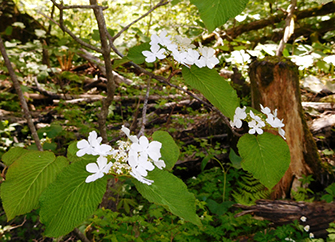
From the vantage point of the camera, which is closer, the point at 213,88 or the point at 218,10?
the point at 218,10

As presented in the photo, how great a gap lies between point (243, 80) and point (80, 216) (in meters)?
3.18

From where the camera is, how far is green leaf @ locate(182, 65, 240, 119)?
0.72 m

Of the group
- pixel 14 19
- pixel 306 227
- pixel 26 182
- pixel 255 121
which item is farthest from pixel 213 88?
pixel 14 19

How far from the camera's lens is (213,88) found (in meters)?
0.74

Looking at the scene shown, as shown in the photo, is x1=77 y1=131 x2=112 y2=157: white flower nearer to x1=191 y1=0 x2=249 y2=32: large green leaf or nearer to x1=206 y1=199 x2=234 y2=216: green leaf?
x1=191 y1=0 x2=249 y2=32: large green leaf

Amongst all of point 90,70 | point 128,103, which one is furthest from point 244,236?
point 90,70

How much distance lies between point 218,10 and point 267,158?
0.47m

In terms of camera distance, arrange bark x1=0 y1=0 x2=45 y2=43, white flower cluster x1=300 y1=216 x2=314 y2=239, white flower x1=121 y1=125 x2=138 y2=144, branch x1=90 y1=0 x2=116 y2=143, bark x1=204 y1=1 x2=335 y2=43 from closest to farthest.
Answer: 1. white flower x1=121 y1=125 x2=138 y2=144
2. branch x1=90 y1=0 x2=116 y2=143
3. white flower cluster x1=300 y1=216 x2=314 y2=239
4. bark x1=204 y1=1 x2=335 y2=43
5. bark x1=0 y1=0 x2=45 y2=43

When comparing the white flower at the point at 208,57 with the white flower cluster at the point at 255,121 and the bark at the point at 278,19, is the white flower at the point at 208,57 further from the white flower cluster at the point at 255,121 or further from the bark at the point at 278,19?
the bark at the point at 278,19

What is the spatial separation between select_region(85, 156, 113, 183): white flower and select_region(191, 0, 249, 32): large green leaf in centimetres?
39

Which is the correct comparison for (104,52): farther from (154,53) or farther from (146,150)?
(146,150)

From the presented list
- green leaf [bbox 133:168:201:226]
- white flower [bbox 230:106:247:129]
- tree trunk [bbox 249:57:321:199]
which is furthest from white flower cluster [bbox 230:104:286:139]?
tree trunk [bbox 249:57:321:199]

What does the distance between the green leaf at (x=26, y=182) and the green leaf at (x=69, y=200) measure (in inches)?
4.3

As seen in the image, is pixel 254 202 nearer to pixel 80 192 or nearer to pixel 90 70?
pixel 80 192
